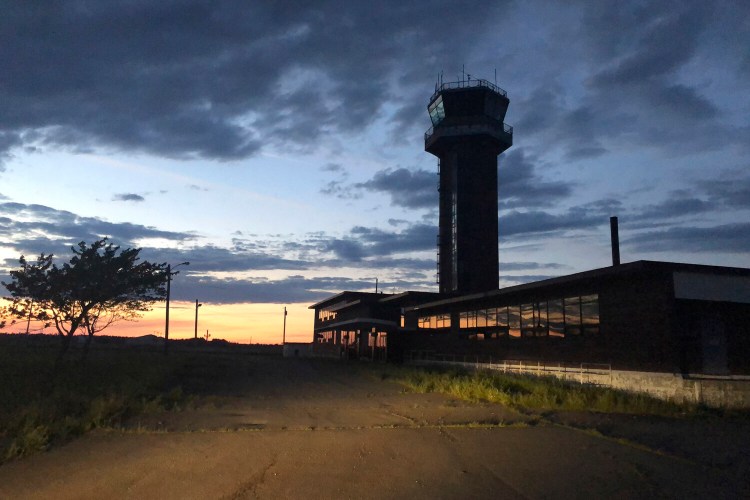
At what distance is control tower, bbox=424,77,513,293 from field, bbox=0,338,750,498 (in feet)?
112

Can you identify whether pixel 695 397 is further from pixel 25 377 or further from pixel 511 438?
pixel 25 377

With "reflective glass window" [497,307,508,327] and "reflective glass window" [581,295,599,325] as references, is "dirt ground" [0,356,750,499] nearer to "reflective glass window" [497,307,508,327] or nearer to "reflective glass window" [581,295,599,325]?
"reflective glass window" [581,295,599,325]

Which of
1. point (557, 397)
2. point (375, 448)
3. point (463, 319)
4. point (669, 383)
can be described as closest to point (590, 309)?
point (669, 383)

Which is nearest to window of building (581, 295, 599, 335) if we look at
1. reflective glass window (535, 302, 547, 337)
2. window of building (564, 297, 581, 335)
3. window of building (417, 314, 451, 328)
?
window of building (564, 297, 581, 335)

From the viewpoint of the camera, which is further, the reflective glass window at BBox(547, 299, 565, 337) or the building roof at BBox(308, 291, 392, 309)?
the building roof at BBox(308, 291, 392, 309)

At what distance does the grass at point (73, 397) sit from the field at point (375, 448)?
0.08 m

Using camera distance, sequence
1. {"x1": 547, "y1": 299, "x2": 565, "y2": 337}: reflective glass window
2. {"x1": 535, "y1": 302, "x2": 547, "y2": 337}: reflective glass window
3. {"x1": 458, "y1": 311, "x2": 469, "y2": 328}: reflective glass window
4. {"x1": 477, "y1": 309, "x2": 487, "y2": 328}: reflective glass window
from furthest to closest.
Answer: {"x1": 458, "y1": 311, "x2": 469, "y2": 328}: reflective glass window → {"x1": 477, "y1": 309, "x2": 487, "y2": 328}: reflective glass window → {"x1": 535, "y1": 302, "x2": 547, "y2": 337}: reflective glass window → {"x1": 547, "y1": 299, "x2": 565, "y2": 337}: reflective glass window

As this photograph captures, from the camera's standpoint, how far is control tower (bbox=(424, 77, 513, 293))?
175 ft

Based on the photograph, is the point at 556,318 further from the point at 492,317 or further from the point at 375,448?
the point at 375,448

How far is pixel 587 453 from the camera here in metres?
10.2

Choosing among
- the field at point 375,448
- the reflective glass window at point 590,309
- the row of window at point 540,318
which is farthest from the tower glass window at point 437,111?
the field at point 375,448

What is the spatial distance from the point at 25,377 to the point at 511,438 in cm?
2378

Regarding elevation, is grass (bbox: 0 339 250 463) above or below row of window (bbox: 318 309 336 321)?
below

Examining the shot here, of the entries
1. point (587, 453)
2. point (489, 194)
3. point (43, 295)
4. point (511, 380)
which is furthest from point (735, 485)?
point (489, 194)
